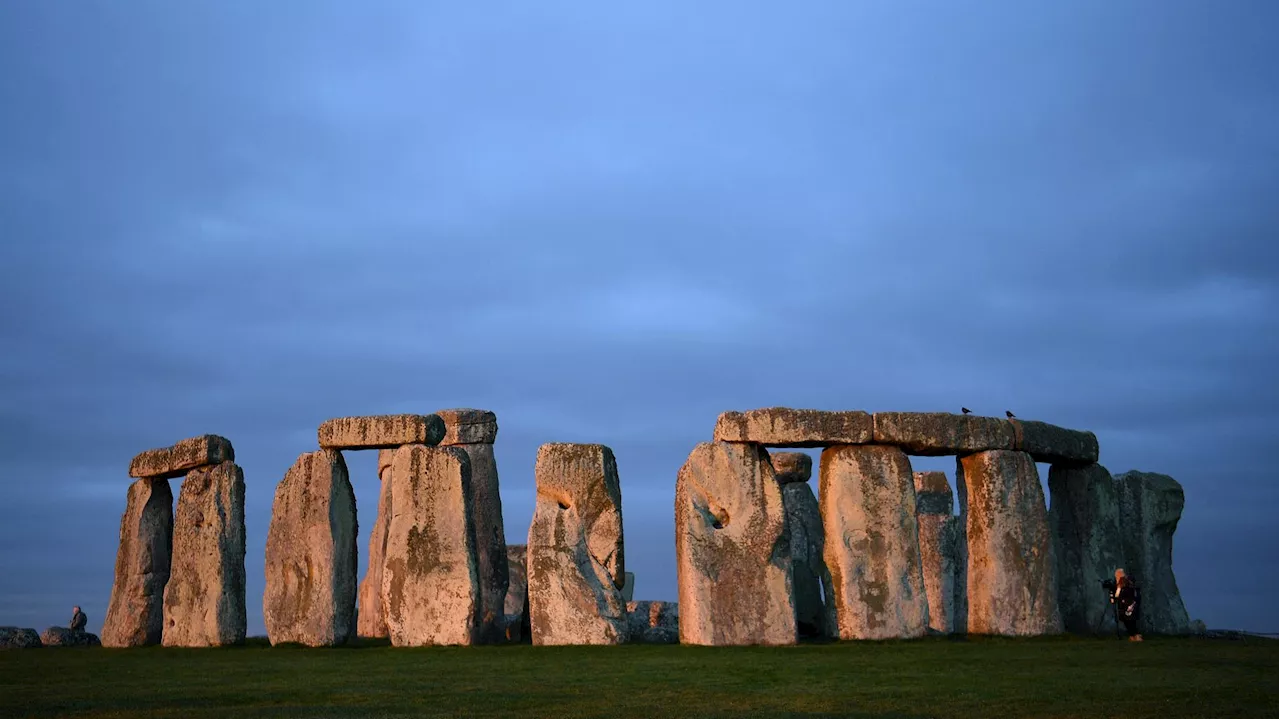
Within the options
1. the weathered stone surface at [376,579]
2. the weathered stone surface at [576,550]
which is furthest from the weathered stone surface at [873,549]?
the weathered stone surface at [376,579]

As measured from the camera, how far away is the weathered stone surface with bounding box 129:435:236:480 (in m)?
20.3

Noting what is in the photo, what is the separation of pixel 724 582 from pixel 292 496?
6.37m

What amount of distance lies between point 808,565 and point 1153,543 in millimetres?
5306

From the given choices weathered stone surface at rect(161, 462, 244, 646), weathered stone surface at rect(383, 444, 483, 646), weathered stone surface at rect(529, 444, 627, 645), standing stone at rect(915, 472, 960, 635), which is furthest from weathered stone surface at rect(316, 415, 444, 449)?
standing stone at rect(915, 472, 960, 635)

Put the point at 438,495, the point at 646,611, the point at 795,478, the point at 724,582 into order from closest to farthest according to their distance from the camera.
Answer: the point at 724,582, the point at 438,495, the point at 795,478, the point at 646,611

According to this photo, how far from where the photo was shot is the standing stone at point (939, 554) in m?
22.3

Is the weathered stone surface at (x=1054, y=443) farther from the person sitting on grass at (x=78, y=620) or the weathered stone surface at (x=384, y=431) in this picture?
the person sitting on grass at (x=78, y=620)

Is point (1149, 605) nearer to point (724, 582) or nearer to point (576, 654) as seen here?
point (724, 582)

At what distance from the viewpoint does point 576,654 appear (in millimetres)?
15758

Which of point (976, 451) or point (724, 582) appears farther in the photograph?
point (976, 451)

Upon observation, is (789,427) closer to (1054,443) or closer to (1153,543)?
(1054,443)

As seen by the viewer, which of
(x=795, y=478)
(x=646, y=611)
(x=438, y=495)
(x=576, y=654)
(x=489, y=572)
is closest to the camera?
(x=576, y=654)

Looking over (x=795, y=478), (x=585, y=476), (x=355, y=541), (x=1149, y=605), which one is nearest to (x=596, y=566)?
(x=585, y=476)

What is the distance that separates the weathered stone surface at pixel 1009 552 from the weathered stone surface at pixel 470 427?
283 inches
